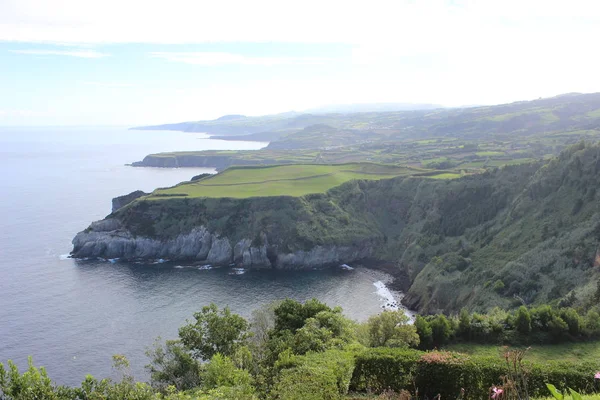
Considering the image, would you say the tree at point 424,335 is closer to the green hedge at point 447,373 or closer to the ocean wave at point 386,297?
the green hedge at point 447,373

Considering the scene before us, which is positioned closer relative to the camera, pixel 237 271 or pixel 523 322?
pixel 523 322

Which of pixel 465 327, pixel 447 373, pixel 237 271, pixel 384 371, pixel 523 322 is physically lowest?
pixel 237 271

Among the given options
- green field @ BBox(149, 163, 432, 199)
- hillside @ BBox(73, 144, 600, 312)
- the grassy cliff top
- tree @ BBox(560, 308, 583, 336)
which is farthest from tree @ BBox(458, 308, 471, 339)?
the grassy cliff top

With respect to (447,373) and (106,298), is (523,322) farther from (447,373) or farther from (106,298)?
(106,298)

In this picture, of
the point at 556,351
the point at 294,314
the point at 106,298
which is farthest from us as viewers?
the point at 106,298

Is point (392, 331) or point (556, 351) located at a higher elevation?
point (392, 331)

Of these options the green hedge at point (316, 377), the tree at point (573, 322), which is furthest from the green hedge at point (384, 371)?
the tree at point (573, 322)

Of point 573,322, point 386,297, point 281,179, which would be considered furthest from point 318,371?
point 281,179
